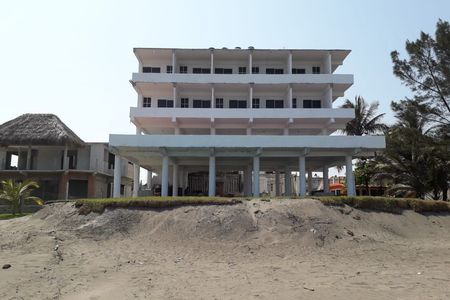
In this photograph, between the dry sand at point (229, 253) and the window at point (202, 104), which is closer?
the dry sand at point (229, 253)

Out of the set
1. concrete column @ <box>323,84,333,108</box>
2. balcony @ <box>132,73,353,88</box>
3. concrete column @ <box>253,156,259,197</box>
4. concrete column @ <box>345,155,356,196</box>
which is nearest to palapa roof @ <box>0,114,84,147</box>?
balcony @ <box>132,73,353,88</box>

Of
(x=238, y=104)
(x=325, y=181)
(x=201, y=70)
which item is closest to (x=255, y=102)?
(x=238, y=104)

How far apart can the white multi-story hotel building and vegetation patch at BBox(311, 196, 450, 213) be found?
24.5 ft

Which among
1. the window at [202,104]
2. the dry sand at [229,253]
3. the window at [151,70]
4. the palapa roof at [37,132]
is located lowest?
the dry sand at [229,253]

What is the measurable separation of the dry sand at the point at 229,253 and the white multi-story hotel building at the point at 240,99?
34.6 ft

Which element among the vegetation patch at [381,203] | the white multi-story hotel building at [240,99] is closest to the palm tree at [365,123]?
the white multi-story hotel building at [240,99]

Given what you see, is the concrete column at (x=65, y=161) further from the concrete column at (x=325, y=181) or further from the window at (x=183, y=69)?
the concrete column at (x=325, y=181)

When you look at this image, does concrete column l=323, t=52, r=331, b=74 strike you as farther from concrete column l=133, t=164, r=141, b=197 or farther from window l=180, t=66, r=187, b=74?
concrete column l=133, t=164, r=141, b=197

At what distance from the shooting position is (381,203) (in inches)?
941

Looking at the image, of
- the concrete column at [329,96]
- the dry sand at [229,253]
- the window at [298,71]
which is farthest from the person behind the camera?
the window at [298,71]

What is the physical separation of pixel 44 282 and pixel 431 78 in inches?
1099

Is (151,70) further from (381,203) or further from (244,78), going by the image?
(381,203)

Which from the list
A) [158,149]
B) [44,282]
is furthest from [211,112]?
[44,282]

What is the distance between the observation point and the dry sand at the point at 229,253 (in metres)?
13.0
